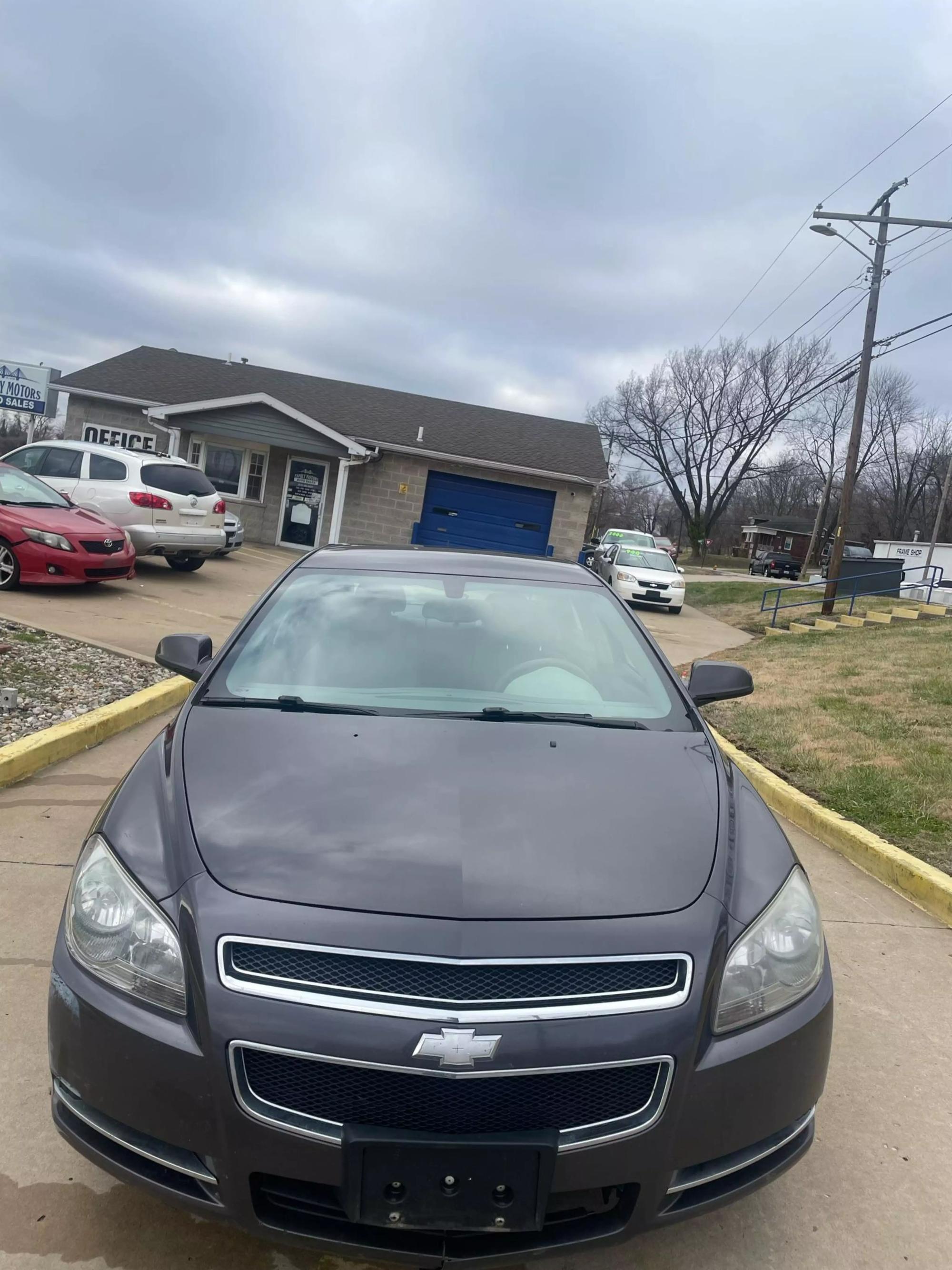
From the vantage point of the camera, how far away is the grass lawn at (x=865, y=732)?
540 centimetres

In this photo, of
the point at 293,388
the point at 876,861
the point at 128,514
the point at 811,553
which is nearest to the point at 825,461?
the point at 811,553

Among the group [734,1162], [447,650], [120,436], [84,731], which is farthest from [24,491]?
[120,436]

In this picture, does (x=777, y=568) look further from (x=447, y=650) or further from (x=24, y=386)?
(x=447, y=650)

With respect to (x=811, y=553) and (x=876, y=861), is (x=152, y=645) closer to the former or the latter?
(x=876, y=861)

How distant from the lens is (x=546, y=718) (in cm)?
291

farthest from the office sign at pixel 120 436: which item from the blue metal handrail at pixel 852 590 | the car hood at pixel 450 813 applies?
the car hood at pixel 450 813

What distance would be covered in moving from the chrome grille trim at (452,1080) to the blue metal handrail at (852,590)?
16.5m

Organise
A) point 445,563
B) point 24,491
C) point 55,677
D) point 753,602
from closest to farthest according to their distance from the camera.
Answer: point 445,563, point 55,677, point 24,491, point 753,602

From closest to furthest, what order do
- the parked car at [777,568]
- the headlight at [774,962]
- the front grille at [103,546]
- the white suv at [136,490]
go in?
the headlight at [774,962], the front grille at [103,546], the white suv at [136,490], the parked car at [777,568]

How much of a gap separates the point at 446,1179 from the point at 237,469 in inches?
867

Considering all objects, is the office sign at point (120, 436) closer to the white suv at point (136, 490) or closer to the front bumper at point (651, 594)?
Result: the white suv at point (136, 490)

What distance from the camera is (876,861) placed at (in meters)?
4.75

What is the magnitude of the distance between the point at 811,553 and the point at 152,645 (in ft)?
185

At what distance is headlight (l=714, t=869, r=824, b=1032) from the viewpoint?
1964 millimetres
